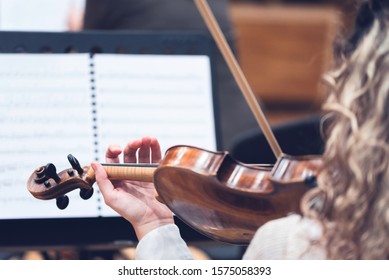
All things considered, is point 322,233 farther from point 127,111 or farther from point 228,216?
point 127,111

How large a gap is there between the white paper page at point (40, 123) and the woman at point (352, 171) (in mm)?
450

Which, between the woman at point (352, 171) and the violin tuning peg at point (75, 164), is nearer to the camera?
the woman at point (352, 171)

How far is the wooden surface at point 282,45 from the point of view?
10.3ft

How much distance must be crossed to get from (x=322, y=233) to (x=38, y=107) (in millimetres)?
573

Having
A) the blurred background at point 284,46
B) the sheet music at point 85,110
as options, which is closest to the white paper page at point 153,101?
the sheet music at point 85,110

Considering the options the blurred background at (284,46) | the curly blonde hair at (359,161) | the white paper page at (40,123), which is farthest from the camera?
the blurred background at (284,46)

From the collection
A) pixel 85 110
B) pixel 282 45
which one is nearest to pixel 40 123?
pixel 85 110

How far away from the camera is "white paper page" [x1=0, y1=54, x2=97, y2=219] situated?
125cm

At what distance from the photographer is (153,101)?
132cm

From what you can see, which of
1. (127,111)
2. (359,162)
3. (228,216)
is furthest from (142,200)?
(359,162)

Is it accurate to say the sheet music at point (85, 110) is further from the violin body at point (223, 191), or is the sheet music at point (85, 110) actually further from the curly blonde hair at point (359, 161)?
the curly blonde hair at point (359, 161)

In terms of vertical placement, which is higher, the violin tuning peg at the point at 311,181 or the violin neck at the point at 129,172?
the violin tuning peg at the point at 311,181

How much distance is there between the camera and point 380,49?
855mm
